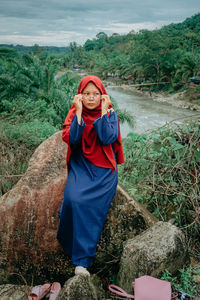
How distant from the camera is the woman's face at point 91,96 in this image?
7.23 feet

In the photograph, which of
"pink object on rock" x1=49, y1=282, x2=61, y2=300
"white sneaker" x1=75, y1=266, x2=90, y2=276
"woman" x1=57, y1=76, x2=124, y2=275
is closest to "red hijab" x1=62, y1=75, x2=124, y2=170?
"woman" x1=57, y1=76, x2=124, y2=275

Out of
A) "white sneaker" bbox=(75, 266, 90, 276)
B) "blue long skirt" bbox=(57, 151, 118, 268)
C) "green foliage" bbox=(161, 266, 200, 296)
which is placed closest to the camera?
"green foliage" bbox=(161, 266, 200, 296)

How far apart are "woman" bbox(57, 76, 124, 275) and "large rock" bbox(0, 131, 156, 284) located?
15 centimetres

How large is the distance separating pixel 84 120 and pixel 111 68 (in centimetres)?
3162

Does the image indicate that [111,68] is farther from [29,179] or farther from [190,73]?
[29,179]

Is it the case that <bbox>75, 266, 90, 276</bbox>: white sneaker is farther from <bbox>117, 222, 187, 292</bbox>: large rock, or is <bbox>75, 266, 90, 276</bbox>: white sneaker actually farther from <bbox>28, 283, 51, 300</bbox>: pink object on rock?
<bbox>28, 283, 51, 300</bbox>: pink object on rock

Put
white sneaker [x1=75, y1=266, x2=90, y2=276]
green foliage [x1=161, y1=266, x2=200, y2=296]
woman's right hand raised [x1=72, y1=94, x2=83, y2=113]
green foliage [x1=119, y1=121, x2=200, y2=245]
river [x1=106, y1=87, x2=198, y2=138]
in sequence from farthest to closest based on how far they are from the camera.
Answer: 1. river [x1=106, y1=87, x2=198, y2=138]
2. green foliage [x1=119, y1=121, x2=200, y2=245]
3. woman's right hand raised [x1=72, y1=94, x2=83, y2=113]
4. white sneaker [x1=75, y1=266, x2=90, y2=276]
5. green foliage [x1=161, y1=266, x2=200, y2=296]

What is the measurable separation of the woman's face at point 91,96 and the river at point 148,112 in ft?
31.2

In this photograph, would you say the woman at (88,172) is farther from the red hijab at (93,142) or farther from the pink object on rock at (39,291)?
the pink object on rock at (39,291)

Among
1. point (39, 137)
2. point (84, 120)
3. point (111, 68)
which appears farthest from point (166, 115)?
point (111, 68)

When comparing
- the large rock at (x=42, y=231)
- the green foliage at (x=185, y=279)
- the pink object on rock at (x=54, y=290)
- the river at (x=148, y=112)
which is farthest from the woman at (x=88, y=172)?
the river at (x=148, y=112)

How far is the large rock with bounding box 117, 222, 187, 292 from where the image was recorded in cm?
177

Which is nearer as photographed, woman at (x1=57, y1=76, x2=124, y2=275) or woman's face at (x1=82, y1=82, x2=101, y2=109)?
woman at (x1=57, y1=76, x2=124, y2=275)

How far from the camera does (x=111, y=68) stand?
32406mm
